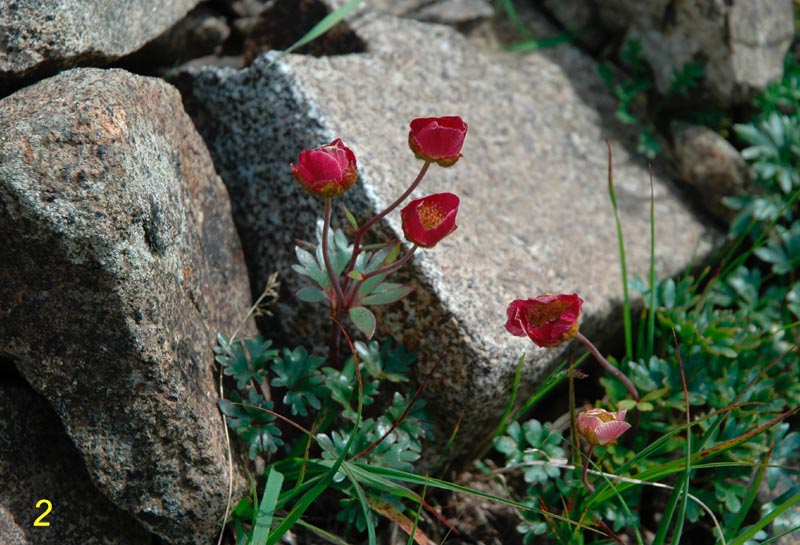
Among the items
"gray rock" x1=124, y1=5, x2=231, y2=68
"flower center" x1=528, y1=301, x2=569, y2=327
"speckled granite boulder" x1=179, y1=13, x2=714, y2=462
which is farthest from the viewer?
"gray rock" x1=124, y1=5, x2=231, y2=68

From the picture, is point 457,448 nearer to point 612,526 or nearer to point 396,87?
point 612,526

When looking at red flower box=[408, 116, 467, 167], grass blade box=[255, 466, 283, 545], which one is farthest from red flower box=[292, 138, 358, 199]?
grass blade box=[255, 466, 283, 545]

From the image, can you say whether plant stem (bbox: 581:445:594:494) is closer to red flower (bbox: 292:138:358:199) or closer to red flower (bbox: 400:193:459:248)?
red flower (bbox: 400:193:459:248)

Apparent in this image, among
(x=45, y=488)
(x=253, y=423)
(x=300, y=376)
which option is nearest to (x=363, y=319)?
(x=300, y=376)

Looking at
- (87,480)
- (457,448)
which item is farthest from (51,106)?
(457,448)

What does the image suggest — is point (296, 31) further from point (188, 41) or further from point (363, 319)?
point (363, 319)

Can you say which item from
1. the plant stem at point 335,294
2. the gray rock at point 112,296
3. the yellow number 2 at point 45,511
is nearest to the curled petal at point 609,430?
the plant stem at point 335,294

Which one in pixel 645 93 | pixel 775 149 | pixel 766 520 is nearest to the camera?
pixel 766 520
